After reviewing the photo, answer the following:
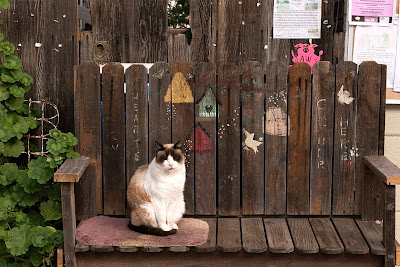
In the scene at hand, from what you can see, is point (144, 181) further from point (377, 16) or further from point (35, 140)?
point (377, 16)

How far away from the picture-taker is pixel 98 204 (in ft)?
10.8

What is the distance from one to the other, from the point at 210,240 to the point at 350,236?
77 cm

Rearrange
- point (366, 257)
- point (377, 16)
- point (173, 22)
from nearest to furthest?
point (366, 257)
point (377, 16)
point (173, 22)

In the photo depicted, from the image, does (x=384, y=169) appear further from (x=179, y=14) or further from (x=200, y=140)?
(x=179, y=14)

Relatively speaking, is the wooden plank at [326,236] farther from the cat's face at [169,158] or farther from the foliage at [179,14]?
the foliage at [179,14]

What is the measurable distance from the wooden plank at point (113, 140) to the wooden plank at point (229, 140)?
0.59 metres

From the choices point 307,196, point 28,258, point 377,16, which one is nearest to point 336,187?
point 307,196

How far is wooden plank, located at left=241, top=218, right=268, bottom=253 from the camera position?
110 inches

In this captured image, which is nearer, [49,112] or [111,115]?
[111,115]

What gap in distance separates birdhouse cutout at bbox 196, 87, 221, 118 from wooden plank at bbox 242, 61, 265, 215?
6.6 inches

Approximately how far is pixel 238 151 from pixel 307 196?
501mm

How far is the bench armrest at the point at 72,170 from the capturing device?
277cm

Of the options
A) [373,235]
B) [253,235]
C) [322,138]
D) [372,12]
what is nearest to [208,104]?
[322,138]

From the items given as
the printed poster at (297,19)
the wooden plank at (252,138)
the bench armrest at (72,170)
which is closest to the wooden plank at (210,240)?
the wooden plank at (252,138)
